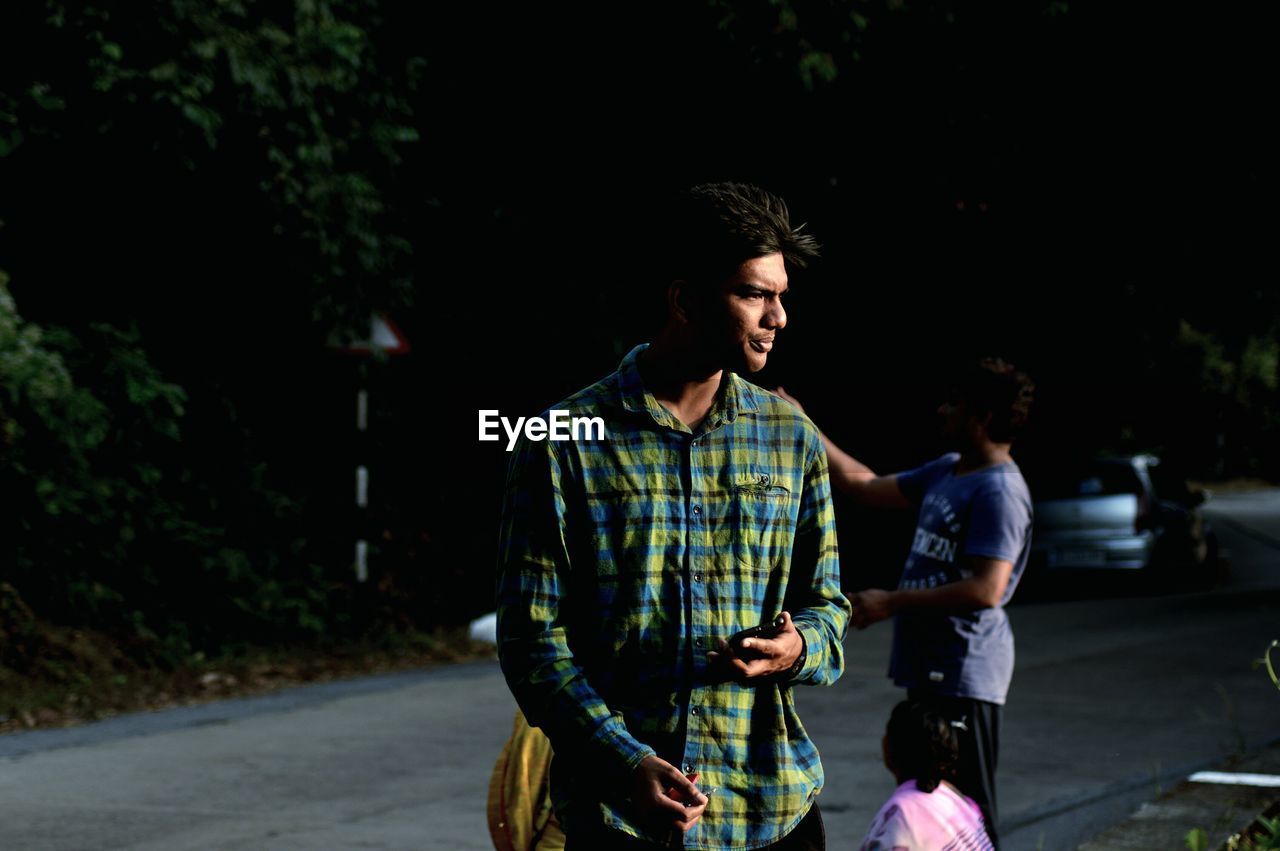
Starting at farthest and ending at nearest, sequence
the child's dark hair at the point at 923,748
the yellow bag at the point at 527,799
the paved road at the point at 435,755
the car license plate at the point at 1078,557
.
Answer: the car license plate at the point at 1078,557 < the paved road at the point at 435,755 < the child's dark hair at the point at 923,748 < the yellow bag at the point at 527,799

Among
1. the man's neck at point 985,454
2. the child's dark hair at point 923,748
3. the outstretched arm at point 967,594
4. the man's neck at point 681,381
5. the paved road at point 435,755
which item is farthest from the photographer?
the paved road at point 435,755

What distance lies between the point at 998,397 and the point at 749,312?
225 centimetres

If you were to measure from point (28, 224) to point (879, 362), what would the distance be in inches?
335

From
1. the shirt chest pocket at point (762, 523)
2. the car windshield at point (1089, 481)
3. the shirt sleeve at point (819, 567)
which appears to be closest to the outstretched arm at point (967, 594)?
the shirt sleeve at point (819, 567)

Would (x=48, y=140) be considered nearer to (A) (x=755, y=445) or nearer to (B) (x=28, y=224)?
(B) (x=28, y=224)

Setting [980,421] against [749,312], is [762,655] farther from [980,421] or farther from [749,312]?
[980,421]

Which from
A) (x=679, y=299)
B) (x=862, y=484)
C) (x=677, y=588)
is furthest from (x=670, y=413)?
(x=862, y=484)

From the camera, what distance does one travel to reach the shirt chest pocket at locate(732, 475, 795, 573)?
287cm

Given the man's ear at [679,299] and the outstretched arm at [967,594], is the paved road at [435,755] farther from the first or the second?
the man's ear at [679,299]

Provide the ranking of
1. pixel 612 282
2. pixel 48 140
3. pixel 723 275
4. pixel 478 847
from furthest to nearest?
pixel 612 282 < pixel 48 140 < pixel 478 847 < pixel 723 275

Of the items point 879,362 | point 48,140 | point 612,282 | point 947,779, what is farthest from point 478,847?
point 879,362

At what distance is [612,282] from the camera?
45.5 ft

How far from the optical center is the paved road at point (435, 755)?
702 cm

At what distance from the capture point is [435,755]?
860 centimetres
